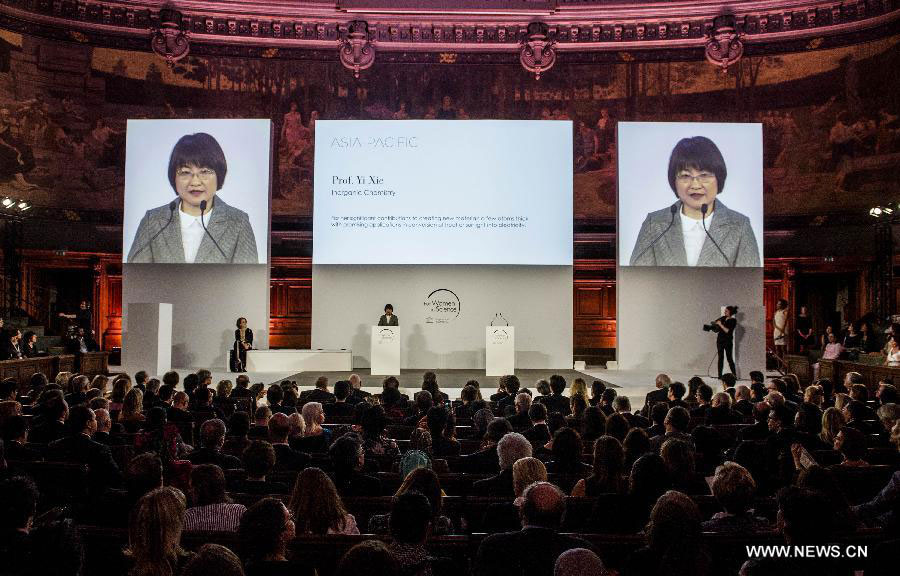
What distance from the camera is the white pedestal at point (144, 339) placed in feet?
39.7

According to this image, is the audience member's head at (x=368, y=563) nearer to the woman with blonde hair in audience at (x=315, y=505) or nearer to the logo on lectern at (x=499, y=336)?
the woman with blonde hair in audience at (x=315, y=505)

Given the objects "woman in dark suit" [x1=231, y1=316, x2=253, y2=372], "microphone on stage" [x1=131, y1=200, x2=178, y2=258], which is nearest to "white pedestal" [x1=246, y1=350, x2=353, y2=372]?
"woman in dark suit" [x1=231, y1=316, x2=253, y2=372]

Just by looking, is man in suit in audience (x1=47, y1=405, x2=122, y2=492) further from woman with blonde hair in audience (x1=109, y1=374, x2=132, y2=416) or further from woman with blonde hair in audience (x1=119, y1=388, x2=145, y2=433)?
woman with blonde hair in audience (x1=109, y1=374, x2=132, y2=416)

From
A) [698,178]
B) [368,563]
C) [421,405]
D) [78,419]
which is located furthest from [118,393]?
[698,178]

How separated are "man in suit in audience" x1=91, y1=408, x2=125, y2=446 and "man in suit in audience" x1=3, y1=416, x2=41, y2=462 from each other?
0.45 m

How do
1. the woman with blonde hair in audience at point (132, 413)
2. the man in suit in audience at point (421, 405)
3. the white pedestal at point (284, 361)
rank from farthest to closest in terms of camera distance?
the white pedestal at point (284, 361), the man in suit in audience at point (421, 405), the woman with blonde hair in audience at point (132, 413)

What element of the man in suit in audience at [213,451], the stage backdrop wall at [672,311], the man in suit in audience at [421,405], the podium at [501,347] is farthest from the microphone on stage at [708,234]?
the man in suit in audience at [213,451]

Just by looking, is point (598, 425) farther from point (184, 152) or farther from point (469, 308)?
point (184, 152)

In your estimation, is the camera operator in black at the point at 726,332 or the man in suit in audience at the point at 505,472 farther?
the camera operator in black at the point at 726,332

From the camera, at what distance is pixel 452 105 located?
17391 millimetres

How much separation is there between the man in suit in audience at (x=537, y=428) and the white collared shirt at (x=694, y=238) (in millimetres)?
7833

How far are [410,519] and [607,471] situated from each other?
67.4 inches

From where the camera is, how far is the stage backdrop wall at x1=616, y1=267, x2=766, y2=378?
13914mm

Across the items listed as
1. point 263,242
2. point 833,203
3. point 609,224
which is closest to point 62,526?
point 263,242
